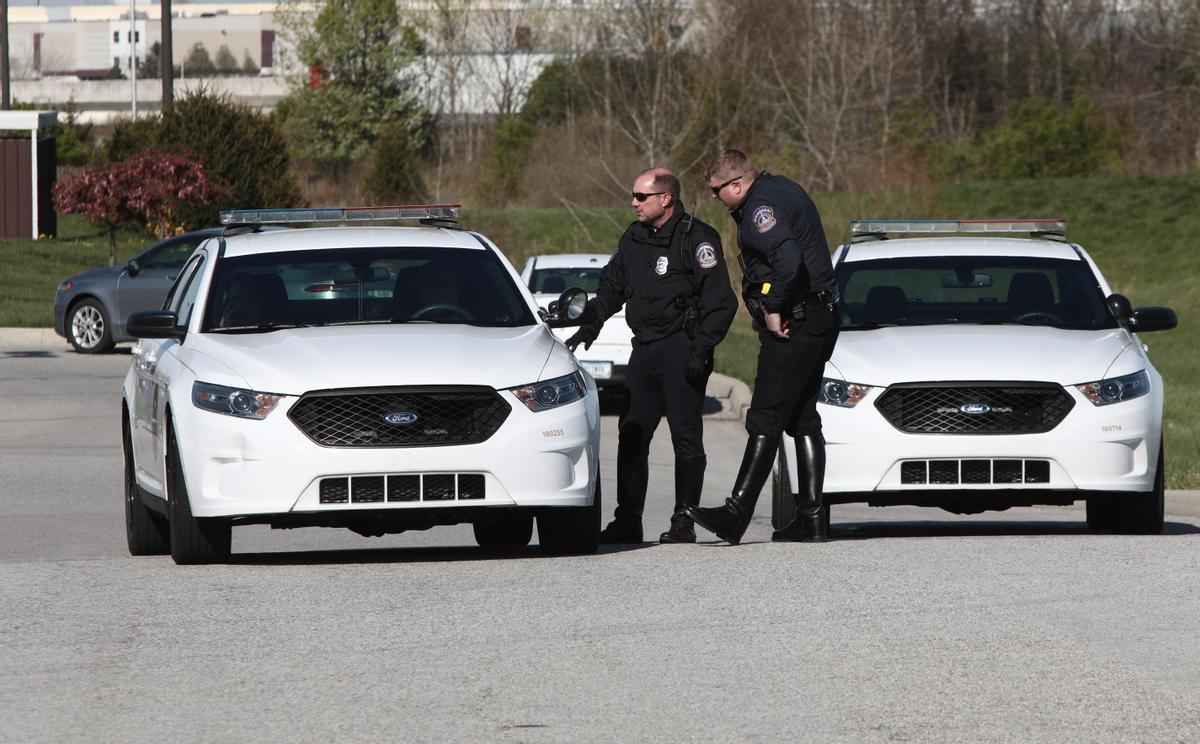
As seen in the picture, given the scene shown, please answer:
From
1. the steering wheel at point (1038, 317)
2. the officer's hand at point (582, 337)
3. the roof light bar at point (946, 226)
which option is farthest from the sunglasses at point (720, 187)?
the steering wheel at point (1038, 317)

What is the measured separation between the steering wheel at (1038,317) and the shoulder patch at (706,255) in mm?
2364

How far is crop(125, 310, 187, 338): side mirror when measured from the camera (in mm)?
9773

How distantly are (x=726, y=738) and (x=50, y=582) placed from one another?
409cm

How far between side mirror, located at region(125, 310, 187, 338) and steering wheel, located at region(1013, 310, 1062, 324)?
4670 mm

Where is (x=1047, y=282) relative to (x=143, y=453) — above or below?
above

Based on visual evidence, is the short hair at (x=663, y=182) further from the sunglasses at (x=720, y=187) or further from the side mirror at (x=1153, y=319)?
the side mirror at (x=1153, y=319)

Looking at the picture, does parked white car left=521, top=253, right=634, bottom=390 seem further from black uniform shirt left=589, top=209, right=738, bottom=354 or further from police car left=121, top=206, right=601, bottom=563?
police car left=121, top=206, right=601, bottom=563

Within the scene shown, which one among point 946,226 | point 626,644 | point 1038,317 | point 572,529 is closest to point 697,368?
point 572,529

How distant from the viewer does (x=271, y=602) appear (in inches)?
319

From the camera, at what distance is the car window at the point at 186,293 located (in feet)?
33.8

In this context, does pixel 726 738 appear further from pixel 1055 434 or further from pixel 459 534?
pixel 459 534

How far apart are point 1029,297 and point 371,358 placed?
14.5 ft

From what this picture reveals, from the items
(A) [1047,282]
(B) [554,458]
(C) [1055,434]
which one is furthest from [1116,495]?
(B) [554,458]

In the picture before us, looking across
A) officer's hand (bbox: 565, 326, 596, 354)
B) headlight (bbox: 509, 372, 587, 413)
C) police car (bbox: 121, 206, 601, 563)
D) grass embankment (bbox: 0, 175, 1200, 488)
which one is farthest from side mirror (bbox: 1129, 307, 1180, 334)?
grass embankment (bbox: 0, 175, 1200, 488)
